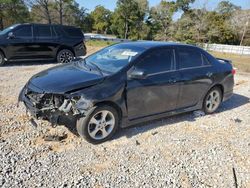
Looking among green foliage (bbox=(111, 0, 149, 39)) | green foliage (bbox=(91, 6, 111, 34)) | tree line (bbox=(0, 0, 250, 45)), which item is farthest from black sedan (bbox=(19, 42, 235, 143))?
green foliage (bbox=(91, 6, 111, 34))

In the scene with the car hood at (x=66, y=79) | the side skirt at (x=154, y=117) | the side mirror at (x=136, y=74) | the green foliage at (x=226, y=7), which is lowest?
the side skirt at (x=154, y=117)

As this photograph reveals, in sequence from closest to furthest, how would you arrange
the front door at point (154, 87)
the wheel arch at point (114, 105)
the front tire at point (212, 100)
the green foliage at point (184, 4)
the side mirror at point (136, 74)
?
the wheel arch at point (114, 105) < the side mirror at point (136, 74) < the front door at point (154, 87) < the front tire at point (212, 100) < the green foliage at point (184, 4)

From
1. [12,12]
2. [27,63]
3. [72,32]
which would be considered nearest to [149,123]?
[72,32]

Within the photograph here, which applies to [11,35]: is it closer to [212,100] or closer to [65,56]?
[65,56]

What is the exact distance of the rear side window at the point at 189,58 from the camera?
202 inches

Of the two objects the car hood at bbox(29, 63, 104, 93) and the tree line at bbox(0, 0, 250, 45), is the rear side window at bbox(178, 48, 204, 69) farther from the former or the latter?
the tree line at bbox(0, 0, 250, 45)

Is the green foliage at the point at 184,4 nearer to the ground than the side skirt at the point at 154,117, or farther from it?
farther from it

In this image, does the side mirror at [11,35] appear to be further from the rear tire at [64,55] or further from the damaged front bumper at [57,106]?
the damaged front bumper at [57,106]

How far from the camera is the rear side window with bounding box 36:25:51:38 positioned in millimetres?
10648

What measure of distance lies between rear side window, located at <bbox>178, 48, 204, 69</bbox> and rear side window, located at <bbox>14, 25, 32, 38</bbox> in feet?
23.9

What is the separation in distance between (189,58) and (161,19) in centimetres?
4638

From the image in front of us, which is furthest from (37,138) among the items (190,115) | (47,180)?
(190,115)

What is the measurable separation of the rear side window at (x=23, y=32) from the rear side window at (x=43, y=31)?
0.31 meters

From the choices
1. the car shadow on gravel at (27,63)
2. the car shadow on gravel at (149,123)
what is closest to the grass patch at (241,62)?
the car shadow on gravel at (149,123)
